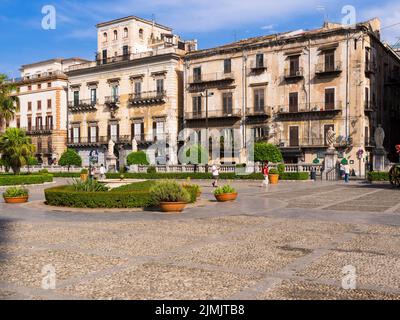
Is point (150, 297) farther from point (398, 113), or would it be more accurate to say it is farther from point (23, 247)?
point (398, 113)

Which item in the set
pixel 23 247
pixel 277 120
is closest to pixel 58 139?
pixel 277 120

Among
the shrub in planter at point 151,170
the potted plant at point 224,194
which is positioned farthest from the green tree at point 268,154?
the potted plant at point 224,194

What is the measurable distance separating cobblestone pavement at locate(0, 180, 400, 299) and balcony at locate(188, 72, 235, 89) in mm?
36136

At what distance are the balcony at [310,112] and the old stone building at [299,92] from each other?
0.09 metres

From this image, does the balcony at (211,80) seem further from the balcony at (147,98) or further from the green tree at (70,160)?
the green tree at (70,160)

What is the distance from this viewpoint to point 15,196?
1788 cm

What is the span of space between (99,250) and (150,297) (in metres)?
3.17

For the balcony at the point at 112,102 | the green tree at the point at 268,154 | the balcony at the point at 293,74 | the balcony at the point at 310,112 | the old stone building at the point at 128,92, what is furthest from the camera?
the balcony at the point at 112,102

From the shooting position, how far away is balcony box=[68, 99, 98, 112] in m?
59.0

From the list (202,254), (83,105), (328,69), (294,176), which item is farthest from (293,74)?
(202,254)

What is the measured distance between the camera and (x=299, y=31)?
4747 cm

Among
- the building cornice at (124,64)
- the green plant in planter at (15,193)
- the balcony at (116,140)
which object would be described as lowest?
the green plant in planter at (15,193)

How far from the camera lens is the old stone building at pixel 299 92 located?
41938mm

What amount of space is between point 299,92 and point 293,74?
1928mm
